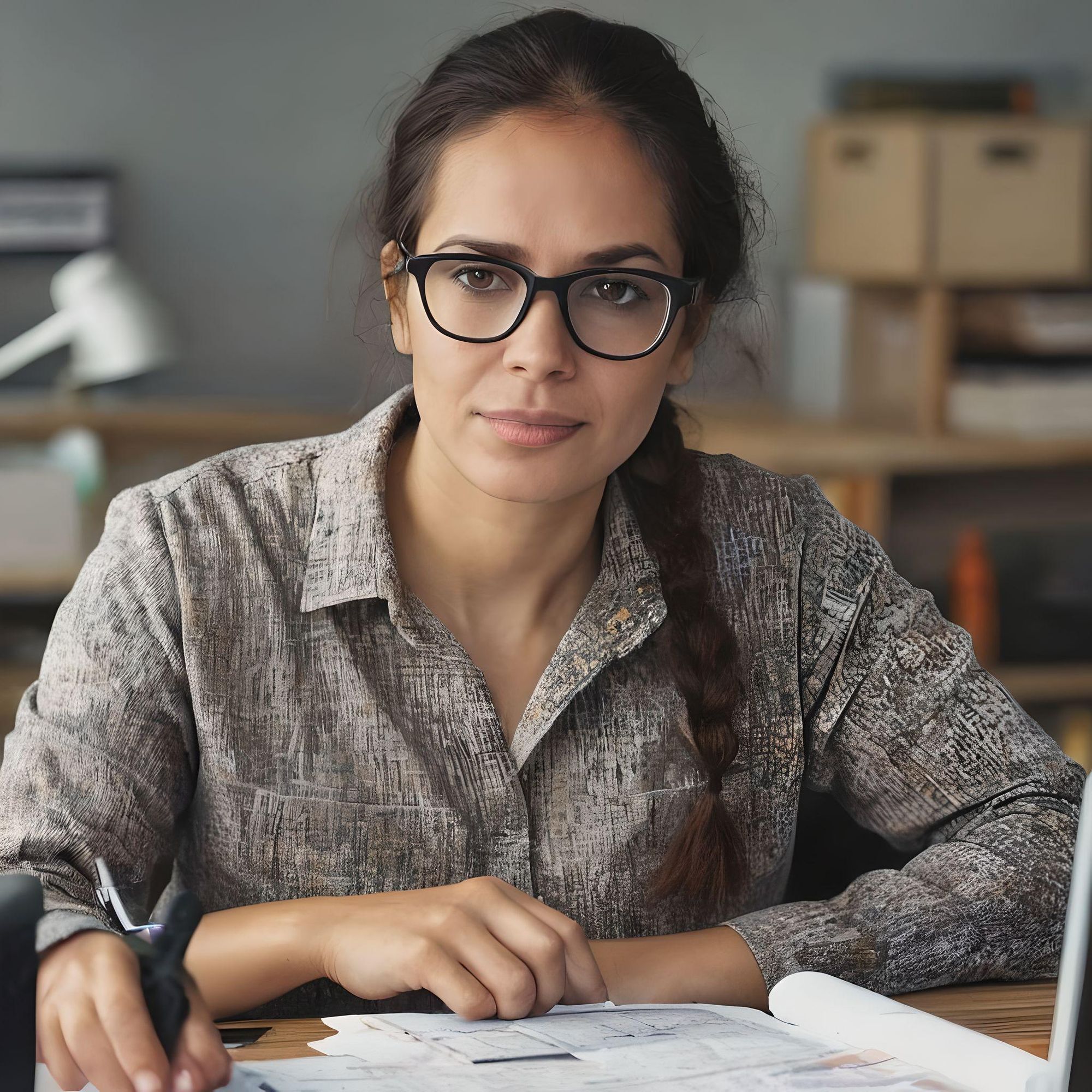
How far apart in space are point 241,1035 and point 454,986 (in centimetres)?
12

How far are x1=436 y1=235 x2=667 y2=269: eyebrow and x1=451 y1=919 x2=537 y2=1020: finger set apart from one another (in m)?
0.47

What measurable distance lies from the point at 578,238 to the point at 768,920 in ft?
1.63

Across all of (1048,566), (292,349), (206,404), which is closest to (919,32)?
(1048,566)

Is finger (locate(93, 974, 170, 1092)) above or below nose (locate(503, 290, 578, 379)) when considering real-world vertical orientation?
below

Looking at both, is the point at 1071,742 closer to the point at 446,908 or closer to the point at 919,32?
the point at 919,32

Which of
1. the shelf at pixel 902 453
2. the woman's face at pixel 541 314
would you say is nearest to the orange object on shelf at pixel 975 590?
the shelf at pixel 902 453

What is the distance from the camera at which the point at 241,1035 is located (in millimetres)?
791

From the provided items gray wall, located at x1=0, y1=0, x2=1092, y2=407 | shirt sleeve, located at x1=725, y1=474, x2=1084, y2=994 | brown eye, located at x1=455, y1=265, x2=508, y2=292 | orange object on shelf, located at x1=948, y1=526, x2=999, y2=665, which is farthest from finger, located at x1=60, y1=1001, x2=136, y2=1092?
gray wall, located at x1=0, y1=0, x2=1092, y2=407

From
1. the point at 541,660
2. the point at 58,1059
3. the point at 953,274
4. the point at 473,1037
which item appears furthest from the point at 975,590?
the point at 58,1059

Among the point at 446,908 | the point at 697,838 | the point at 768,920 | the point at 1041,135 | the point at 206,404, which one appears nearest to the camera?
the point at 446,908

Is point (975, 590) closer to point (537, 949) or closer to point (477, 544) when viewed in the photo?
point (477, 544)

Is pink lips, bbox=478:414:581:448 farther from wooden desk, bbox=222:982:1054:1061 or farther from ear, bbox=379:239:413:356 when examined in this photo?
wooden desk, bbox=222:982:1054:1061

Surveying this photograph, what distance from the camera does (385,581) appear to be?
1.10 metres

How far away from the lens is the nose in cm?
102
